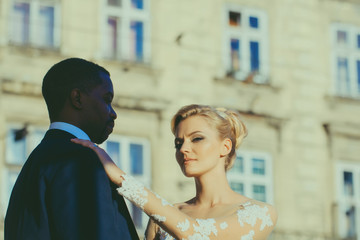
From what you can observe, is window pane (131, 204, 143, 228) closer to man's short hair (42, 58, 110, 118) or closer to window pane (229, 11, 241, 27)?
window pane (229, 11, 241, 27)

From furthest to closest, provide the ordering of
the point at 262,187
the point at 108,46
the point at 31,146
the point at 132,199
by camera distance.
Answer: the point at 262,187, the point at 108,46, the point at 31,146, the point at 132,199

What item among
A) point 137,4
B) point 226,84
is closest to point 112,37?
point 137,4

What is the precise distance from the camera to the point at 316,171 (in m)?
17.6

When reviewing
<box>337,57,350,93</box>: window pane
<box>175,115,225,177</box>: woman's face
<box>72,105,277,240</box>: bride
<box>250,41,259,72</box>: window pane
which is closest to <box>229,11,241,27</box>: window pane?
<box>250,41,259,72</box>: window pane

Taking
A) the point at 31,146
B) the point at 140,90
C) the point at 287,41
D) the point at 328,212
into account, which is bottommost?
the point at 328,212

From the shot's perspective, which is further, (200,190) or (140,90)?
(140,90)

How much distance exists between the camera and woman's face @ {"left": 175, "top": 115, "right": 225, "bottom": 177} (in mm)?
4566

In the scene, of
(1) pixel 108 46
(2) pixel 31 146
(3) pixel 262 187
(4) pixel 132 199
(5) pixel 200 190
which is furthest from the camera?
(3) pixel 262 187

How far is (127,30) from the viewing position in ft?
53.5

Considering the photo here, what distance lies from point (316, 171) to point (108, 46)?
485cm

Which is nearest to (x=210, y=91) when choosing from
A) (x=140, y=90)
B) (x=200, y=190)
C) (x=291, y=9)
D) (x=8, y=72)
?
(x=140, y=90)

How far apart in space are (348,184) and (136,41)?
5.26 metres

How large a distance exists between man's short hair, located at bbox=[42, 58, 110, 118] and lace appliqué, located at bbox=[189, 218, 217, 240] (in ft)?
2.69

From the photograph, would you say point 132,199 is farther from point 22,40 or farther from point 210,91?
point 210,91
